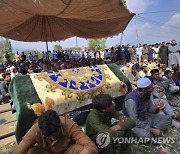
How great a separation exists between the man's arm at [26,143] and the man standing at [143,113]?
180cm

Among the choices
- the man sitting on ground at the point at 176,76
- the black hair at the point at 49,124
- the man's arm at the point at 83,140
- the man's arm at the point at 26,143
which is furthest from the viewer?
the man sitting on ground at the point at 176,76

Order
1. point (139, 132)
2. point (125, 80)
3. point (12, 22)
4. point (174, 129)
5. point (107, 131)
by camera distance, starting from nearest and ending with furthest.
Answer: point (107, 131)
point (139, 132)
point (174, 129)
point (125, 80)
point (12, 22)

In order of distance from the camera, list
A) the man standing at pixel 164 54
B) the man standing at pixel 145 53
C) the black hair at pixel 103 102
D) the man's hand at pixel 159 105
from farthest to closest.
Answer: the man standing at pixel 145 53 → the man standing at pixel 164 54 → the man's hand at pixel 159 105 → the black hair at pixel 103 102

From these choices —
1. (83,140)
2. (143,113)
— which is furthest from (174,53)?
(83,140)

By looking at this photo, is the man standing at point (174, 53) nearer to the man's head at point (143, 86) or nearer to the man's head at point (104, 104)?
the man's head at point (143, 86)

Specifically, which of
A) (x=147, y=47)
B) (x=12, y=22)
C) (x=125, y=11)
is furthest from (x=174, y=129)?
(x=147, y=47)

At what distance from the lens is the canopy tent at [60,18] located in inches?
225

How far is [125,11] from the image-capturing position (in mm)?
8047

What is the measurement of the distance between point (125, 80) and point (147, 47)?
517 inches

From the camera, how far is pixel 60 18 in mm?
8430

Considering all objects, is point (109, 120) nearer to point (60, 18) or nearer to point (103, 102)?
point (103, 102)

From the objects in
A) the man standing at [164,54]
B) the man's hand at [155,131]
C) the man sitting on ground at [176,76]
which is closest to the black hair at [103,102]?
the man's hand at [155,131]

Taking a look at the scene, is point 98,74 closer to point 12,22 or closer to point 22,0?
point 22,0

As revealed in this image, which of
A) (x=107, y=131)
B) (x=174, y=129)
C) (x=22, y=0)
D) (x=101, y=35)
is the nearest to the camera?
(x=107, y=131)
